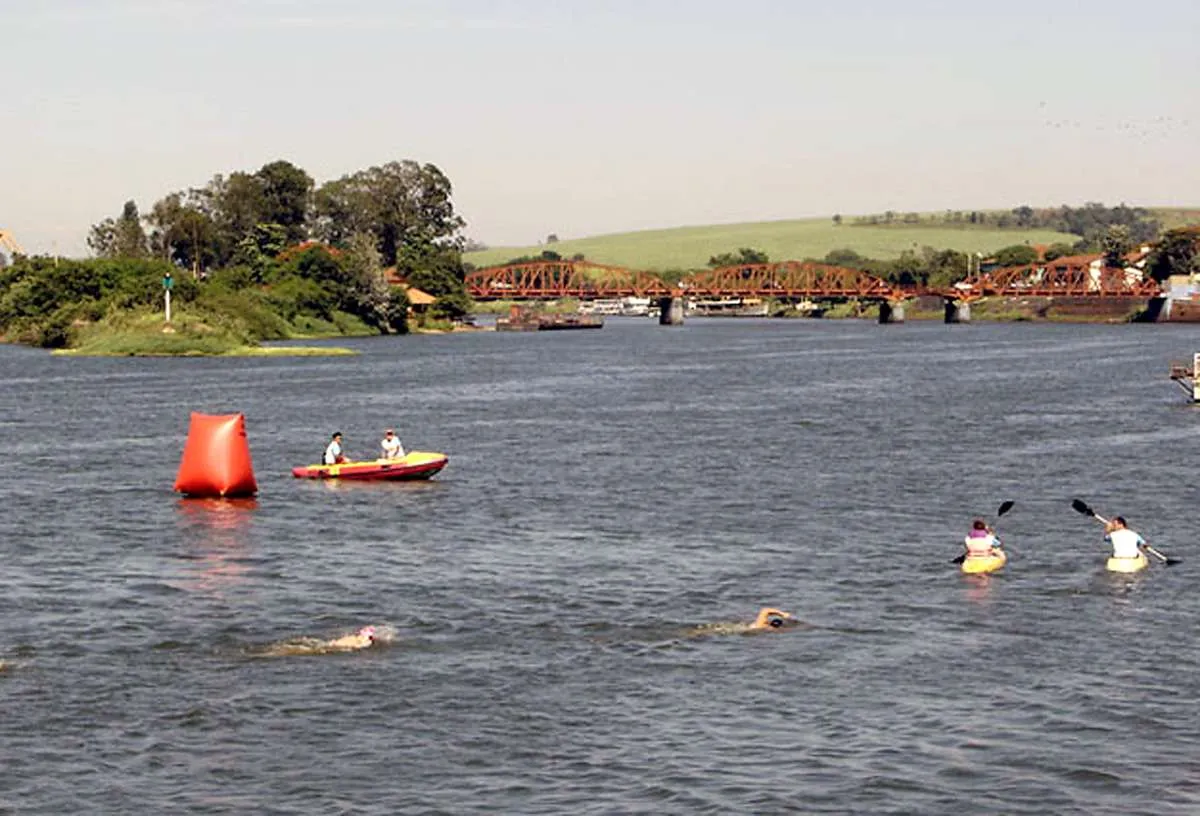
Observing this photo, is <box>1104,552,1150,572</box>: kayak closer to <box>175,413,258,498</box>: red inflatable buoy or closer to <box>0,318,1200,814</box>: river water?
<box>0,318,1200,814</box>: river water

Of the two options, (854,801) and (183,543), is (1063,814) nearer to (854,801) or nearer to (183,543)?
(854,801)

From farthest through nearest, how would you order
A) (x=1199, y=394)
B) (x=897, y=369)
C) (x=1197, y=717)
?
1. (x=897, y=369)
2. (x=1199, y=394)
3. (x=1197, y=717)

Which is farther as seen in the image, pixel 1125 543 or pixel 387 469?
pixel 387 469

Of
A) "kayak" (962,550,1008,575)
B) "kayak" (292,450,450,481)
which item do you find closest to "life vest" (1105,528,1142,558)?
"kayak" (962,550,1008,575)

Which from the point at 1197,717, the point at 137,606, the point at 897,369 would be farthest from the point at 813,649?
the point at 897,369

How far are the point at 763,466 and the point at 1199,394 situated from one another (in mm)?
54706

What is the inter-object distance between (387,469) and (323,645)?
34.8 metres

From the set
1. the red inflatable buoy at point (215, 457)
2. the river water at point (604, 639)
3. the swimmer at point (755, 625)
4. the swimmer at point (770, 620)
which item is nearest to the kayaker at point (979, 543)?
the river water at point (604, 639)

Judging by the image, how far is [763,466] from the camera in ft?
Answer: 301

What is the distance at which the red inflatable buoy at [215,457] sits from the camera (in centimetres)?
7506

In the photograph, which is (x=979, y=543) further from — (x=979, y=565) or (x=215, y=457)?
(x=215, y=457)

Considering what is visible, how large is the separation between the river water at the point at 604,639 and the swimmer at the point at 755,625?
0.55 meters

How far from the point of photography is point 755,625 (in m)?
48.0

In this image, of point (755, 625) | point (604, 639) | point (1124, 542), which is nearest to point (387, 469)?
point (604, 639)
